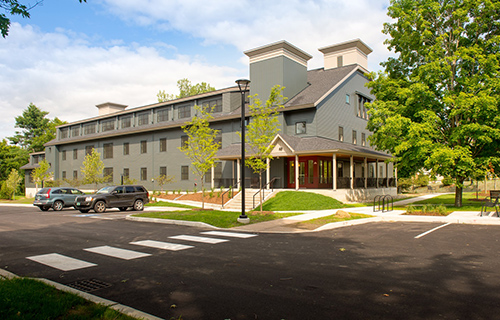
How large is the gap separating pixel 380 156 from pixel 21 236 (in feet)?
89.6

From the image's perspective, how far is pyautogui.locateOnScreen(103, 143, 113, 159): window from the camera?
4467 centimetres

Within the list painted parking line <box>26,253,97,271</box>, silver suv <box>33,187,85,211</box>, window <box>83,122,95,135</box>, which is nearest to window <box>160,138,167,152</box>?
silver suv <box>33,187,85,211</box>

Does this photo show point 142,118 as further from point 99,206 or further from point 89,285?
point 89,285

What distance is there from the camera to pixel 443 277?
6414 mm

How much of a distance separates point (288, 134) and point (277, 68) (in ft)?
19.6

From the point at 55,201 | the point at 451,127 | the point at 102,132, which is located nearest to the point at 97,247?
the point at 55,201

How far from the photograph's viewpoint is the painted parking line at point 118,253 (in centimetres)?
854

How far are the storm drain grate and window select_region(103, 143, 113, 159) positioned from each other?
40912 millimetres

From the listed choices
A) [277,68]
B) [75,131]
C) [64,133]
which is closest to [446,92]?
[277,68]

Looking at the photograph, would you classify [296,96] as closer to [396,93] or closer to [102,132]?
[396,93]

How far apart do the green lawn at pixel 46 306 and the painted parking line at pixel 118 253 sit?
3.05 meters

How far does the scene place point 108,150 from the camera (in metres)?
45.0

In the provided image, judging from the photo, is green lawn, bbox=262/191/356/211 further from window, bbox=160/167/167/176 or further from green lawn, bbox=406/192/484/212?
window, bbox=160/167/167/176

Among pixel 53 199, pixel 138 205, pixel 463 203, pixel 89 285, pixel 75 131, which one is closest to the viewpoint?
pixel 89 285
